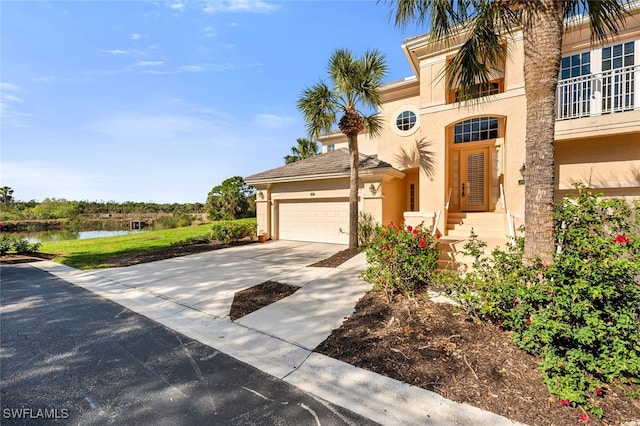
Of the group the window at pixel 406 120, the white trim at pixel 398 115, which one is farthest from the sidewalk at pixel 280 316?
the window at pixel 406 120

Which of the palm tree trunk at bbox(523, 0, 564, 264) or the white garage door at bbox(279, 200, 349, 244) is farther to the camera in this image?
the white garage door at bbox(279, 200, 349, 244)

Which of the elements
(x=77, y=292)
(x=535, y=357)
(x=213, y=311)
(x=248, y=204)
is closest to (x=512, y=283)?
(x=535, y=357)

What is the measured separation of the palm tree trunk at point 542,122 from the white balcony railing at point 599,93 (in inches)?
268

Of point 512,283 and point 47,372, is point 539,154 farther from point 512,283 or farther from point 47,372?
point 47,372

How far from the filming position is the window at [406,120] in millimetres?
14195

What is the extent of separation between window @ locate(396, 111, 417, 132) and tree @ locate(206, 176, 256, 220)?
20944 mm

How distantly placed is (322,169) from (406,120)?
5.30m

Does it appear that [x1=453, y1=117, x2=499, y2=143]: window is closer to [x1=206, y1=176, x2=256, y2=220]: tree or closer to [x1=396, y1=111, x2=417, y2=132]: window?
[x1=396, y1=111, x2=417, y2=132]: window

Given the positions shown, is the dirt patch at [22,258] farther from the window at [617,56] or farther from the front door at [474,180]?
the window at [617,56]

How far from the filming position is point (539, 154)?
3.94 metres

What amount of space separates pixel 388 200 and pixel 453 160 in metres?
3.24

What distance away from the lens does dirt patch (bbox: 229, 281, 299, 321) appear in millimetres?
5211

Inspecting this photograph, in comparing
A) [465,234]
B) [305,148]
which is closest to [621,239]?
[465,234]

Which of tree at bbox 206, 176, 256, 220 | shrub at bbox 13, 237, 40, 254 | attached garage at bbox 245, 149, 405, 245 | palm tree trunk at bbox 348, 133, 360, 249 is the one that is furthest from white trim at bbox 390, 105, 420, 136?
tree at bbox 206, 176, 256, 220
